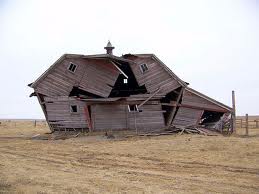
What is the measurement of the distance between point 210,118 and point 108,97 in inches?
418

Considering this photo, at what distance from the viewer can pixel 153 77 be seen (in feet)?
119

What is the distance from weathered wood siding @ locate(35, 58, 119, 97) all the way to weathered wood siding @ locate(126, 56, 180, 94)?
6.13 feet

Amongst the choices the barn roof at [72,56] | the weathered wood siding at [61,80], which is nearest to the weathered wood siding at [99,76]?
the weathered wood siding at [61,80]

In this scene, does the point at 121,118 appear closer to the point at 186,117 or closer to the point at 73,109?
the point at 73,109

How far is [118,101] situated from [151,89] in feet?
10.8

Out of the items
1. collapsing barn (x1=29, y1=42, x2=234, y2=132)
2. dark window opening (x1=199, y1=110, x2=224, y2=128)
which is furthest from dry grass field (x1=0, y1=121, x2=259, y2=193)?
dark window opening (x1=199, y1=110, x2=224, y2=128)

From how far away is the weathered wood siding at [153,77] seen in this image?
36062mm

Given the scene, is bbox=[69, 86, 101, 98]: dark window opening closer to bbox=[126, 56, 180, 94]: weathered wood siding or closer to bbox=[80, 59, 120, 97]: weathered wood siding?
bbox=[80, 59, 120, 97]: weathered wood siding

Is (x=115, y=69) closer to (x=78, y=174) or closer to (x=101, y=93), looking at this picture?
(x=101, y=93)

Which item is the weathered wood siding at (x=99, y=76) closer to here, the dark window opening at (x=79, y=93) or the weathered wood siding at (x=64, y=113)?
the dark window opening at (x=79, y=93)

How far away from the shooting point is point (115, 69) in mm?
35781

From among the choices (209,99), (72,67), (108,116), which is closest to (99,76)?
(72,67)

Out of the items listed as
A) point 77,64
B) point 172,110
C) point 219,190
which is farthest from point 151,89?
point 219,190

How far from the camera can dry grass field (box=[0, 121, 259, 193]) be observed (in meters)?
13.0
